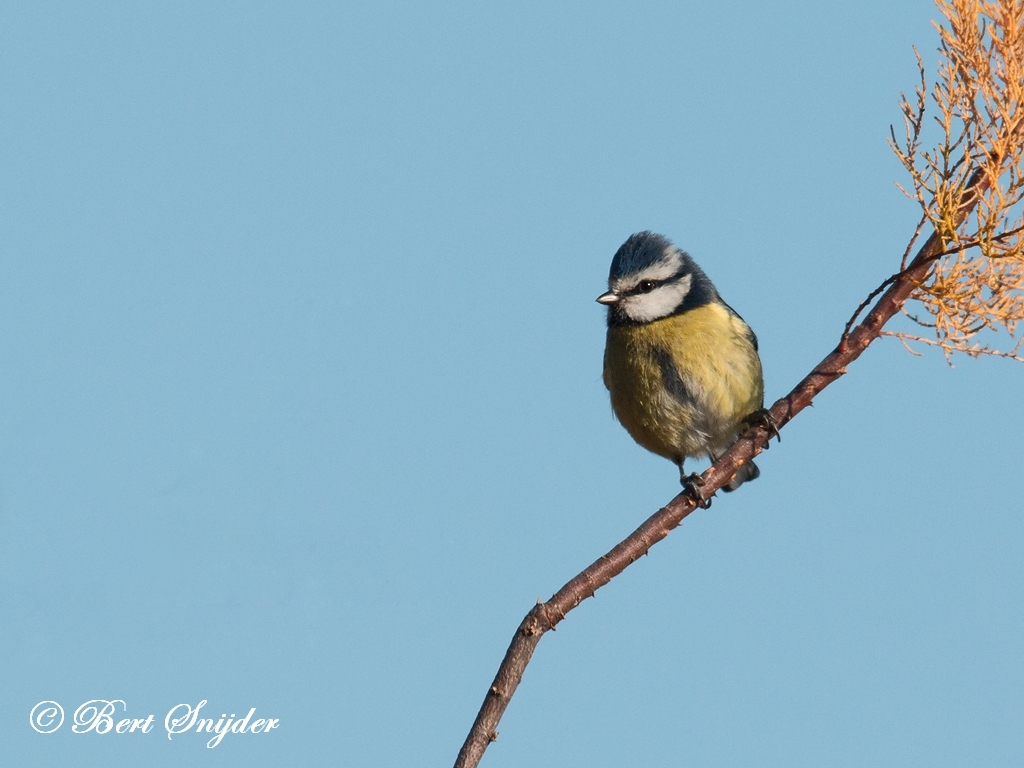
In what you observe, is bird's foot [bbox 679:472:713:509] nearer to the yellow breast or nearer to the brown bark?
the brown bark

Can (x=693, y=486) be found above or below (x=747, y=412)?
below

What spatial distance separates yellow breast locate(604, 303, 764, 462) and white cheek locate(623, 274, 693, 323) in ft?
0.15

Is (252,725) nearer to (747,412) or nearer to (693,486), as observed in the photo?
(693,486)

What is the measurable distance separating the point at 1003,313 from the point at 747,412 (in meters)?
2.03

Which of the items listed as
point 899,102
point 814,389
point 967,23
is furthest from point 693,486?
point 967,23

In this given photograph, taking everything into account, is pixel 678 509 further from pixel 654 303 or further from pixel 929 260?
pixel 654 303

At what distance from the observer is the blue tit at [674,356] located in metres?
5.18

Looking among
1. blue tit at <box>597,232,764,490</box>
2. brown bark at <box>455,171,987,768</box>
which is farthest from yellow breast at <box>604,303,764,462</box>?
brown bark at <box>455,171,987,768</box>

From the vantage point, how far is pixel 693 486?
3209 millimetres

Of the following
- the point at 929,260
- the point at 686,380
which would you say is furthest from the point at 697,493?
the point at 686,380

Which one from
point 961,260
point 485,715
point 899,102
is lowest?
point 485,715

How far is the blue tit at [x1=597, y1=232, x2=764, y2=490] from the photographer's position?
5.18 metres

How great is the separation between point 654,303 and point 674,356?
34cm

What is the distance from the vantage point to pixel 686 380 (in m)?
5.20
